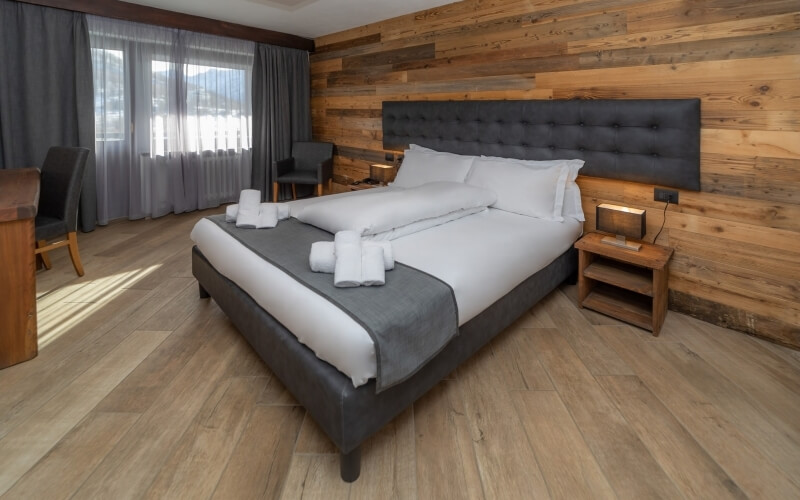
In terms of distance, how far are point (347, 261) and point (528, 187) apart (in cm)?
162

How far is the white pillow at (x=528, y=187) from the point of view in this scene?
2760 mm

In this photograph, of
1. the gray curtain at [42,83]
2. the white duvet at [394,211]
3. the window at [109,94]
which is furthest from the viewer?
the window at [109,94]

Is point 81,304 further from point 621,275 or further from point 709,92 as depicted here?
point 709,92

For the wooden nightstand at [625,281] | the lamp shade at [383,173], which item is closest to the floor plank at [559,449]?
the wooden nightstand at [625,281]

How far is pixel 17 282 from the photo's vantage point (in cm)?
204

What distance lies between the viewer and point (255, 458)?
1509 millimetres

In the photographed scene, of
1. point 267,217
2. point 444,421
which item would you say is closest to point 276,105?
point 267,217

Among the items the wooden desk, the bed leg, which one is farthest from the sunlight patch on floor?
the bed leg

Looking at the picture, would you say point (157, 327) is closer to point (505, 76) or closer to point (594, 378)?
point (594, 378)

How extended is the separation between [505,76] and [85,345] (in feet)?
10.7

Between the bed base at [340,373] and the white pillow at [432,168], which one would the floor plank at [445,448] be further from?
the white pillow at [432,168]

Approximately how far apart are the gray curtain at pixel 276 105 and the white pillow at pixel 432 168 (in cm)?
259

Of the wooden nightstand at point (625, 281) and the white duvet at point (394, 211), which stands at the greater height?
the white duvet at point (394, 211)

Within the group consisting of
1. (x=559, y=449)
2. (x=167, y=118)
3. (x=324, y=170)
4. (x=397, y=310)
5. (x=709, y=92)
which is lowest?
(x=559, y=449)
